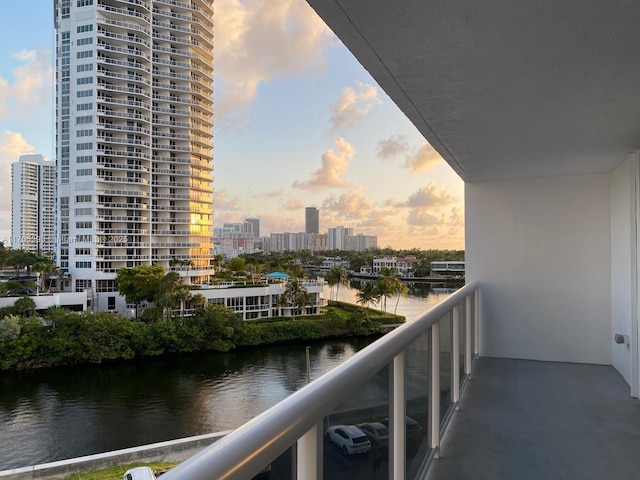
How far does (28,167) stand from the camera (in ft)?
209

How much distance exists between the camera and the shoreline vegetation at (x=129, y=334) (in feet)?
85.6

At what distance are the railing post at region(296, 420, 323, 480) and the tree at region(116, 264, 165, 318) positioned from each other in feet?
117

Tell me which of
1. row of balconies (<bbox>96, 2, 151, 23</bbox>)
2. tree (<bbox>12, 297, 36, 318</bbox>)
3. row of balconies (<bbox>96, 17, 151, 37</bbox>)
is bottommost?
tree (<bbox>12, 297, 36, 318</bbox>)

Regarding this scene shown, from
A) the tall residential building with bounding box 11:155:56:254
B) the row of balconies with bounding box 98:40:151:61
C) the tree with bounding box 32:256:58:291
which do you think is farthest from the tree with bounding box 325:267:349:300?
the tall residential building with bounding box 11:155:56:254

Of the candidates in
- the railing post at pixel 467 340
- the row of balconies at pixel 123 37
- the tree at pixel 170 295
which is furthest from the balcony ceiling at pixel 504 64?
the row of balconies at pixel 123 37

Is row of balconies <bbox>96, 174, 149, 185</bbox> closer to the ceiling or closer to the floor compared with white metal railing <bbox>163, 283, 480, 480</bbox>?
closer to the ceiling

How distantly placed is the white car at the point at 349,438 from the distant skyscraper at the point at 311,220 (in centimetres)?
5279

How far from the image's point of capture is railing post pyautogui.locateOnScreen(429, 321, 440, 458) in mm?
2039

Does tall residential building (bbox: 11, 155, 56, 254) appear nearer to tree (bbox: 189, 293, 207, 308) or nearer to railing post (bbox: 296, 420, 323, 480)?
tree (bbox: 189, 293, 207, 308)

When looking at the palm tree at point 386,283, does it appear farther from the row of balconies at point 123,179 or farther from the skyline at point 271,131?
the row of balconies at point 123,179

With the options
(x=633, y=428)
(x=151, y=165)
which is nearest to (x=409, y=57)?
(x=633, y=428)

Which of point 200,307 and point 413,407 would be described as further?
point 200,307

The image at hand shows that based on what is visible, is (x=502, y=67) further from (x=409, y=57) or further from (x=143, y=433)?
(x=143, y=433)

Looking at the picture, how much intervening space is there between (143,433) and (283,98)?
163ft
